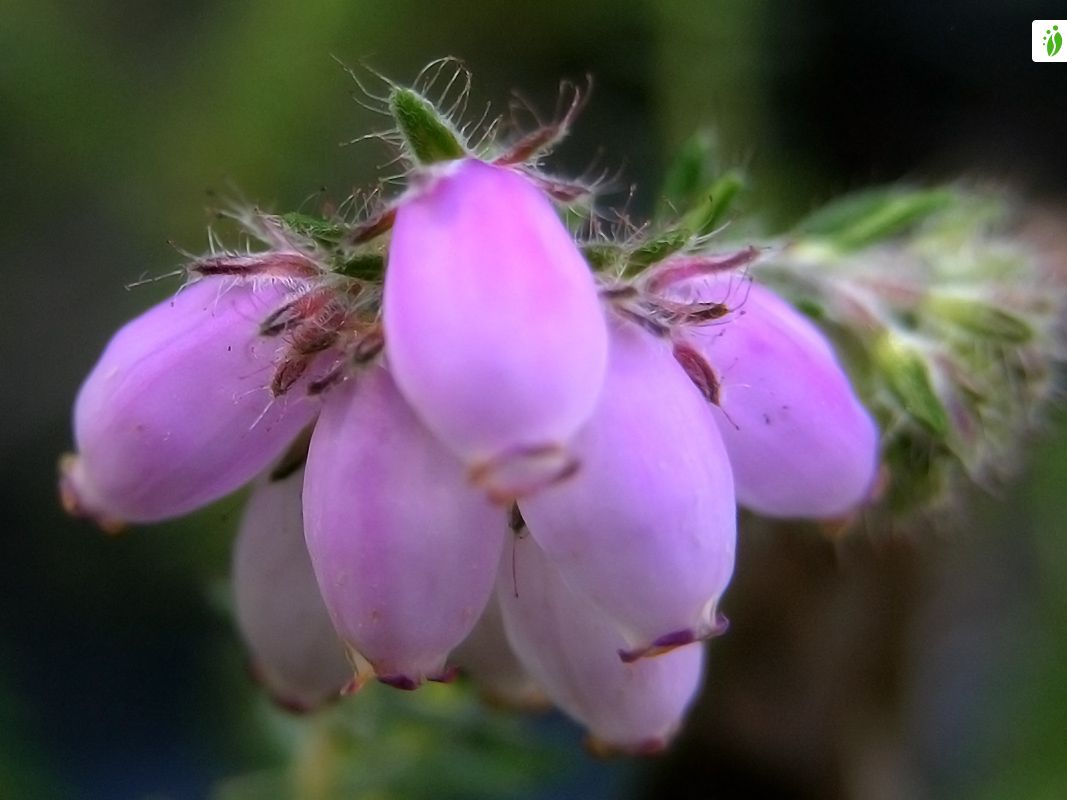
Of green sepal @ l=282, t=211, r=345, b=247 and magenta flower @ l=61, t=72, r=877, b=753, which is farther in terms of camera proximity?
green sepal @ l=282, t=211, r=345, b=247

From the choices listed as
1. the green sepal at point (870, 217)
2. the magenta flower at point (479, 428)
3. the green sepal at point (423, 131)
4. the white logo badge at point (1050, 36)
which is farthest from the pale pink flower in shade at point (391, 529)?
the white logo badge at point (1050, 36)

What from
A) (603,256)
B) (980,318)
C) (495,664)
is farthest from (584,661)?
(980,318)

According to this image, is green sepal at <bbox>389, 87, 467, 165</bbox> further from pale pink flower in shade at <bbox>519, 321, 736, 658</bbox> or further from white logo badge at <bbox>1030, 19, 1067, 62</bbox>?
white logo badge at <bbox>1030, 19, 1067, 62</bbox>

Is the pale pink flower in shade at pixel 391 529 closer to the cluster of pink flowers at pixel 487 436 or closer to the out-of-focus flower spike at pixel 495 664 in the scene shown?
the cluster of pink flowers at pixel 487 436

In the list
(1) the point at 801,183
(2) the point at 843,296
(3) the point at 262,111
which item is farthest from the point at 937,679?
(3) the point at 262,111

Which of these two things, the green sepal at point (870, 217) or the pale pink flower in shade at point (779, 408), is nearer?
the pale pink flower in shade at point (779, 408)

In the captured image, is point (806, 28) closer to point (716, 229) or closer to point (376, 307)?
point (716, 229)

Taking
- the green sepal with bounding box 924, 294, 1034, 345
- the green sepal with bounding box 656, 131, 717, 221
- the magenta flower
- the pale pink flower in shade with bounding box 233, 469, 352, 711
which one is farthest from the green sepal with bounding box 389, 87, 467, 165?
the green sepal with bounding box 924, 294, 1034, 345
